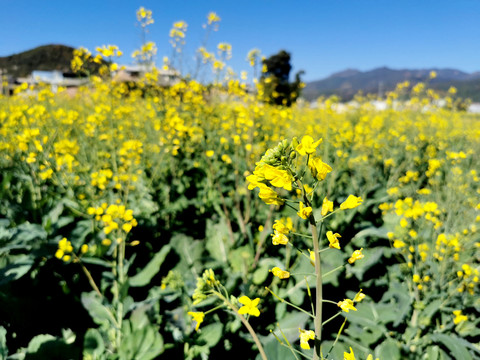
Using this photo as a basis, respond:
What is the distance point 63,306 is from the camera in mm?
2111

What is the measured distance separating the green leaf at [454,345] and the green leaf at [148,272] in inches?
69.8

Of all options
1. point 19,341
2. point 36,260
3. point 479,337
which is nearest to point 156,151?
point 36,260

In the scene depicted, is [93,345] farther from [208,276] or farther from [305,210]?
[305,210]

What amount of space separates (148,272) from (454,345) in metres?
1.91

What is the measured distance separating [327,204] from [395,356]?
132 centimetres

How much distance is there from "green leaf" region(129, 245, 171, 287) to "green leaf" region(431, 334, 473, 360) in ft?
5.82

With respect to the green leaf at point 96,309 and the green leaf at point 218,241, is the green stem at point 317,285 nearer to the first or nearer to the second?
the green leaf at point 96,309

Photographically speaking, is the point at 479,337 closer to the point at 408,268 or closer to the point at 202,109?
the point at 408,268

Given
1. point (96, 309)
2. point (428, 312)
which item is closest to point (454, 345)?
point (428, 312)

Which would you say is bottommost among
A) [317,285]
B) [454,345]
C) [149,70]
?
[454,345]

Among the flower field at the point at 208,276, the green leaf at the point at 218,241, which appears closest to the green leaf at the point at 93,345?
the flower field at the point at 208,276

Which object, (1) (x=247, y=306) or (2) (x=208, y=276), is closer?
(1) (x=247, y=306)

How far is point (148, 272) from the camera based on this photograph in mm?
2193

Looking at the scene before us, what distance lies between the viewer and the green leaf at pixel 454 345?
1598 millimetres
